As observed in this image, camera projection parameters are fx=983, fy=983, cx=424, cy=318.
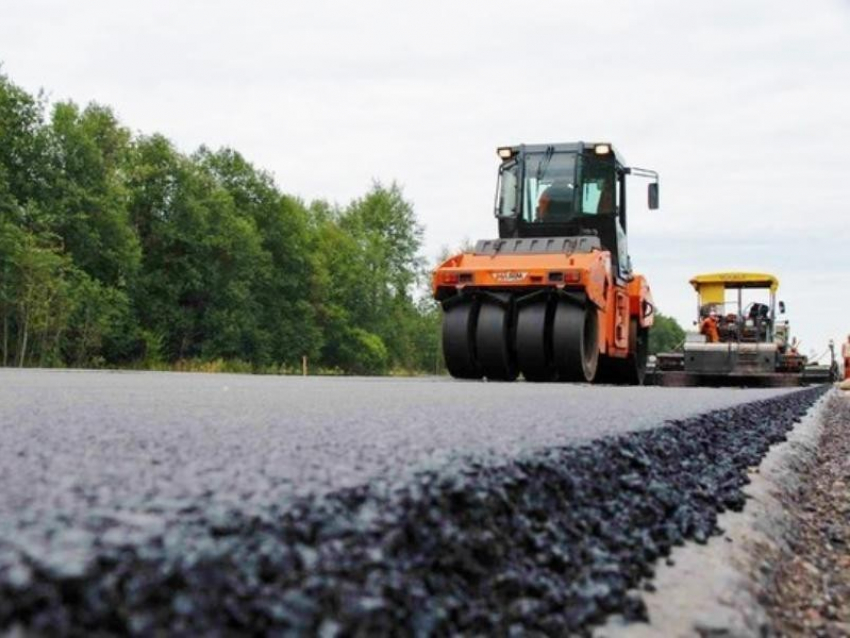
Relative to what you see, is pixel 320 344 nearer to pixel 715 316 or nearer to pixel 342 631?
pixel 715 316

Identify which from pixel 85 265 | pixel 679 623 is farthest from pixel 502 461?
pixel 85 265

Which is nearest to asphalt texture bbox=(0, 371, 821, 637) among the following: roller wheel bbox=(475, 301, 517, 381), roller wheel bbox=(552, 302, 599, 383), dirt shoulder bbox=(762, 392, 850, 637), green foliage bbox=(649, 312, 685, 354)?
dirt shoulder bbox=(762, 392, 850, 637)

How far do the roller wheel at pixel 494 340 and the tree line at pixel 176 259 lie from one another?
1018 inches

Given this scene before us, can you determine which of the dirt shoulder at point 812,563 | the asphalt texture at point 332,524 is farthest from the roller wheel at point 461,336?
the asphalt texture at point 332,524

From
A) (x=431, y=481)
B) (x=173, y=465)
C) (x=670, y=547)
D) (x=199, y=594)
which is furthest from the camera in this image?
(x=670, y=547)

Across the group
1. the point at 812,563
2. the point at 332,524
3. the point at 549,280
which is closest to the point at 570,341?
the point at 549,280

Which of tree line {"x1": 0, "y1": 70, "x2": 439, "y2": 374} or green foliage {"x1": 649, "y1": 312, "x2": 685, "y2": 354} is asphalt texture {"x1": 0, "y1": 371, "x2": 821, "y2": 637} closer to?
tree line {"x1": 0, "y1": 70, "x2": 439, "y2": 374}

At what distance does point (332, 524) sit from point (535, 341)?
30.6 feet

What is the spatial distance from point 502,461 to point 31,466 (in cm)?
70

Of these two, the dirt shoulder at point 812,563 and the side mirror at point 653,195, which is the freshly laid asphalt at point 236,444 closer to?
the dirt shoulder at point 812,563

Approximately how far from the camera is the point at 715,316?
76.1 feet

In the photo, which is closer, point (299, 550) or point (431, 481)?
point (299, 550)

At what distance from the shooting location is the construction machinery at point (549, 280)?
10.2m

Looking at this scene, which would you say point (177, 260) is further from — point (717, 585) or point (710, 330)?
point (717, 585)
